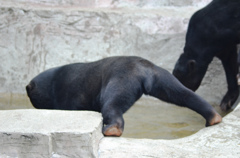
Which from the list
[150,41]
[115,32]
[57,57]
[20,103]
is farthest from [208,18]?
[20,103]

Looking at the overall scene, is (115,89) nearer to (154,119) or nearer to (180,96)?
(180,96)

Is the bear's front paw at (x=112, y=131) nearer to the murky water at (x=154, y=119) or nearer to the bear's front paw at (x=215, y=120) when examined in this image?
the bear's front paw at (x=215, y=120)

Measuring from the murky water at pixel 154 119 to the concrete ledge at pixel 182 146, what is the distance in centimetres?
127

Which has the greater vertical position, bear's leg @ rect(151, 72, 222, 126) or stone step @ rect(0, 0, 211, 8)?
stone step @ rect(0, 0, 211, 8)

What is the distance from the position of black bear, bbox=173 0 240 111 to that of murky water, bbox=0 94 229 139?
1.48ft

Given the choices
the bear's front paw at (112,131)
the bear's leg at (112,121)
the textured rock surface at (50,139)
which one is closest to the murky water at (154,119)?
the bear's leg at (112,121)

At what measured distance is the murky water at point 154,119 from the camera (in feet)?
14.1

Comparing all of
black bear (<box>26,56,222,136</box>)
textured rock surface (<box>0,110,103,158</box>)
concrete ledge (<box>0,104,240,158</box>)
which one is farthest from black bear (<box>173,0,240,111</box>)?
textured rock surface (<box>0,110,103,158</box>)

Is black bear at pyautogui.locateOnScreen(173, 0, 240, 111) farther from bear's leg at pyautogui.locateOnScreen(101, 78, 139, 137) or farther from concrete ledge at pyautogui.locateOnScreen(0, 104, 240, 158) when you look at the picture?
concrete ledge at pyautogui.locateOnScreen(0, 104, 240, 158)

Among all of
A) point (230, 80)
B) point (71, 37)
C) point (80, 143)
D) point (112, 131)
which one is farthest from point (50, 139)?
point (71, 37)

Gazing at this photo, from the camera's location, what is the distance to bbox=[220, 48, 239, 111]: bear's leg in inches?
214

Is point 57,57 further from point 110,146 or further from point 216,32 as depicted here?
point 110,146

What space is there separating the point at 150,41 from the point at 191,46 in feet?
2.88

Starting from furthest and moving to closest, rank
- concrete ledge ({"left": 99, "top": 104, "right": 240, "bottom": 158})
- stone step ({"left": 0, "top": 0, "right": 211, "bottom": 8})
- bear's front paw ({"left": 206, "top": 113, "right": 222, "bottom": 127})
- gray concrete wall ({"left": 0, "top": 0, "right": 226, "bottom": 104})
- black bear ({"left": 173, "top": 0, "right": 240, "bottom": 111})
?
stone step ({"left": 0, "top": 0, "right": 211, "bottom": 8}), gray concrete wall ({"left": 0, "top": 0, "right": 226, "bottom": 104}), black bear ({"left": 173, "top": 0, "right": 240, "bottom": 111}), bear's front paw ({"left": 206, "top": 113, "right": 222, "bottom": 127}), concrete ledge ({"left": 99, "top": 104, "right": 240, "bottom": 158})
